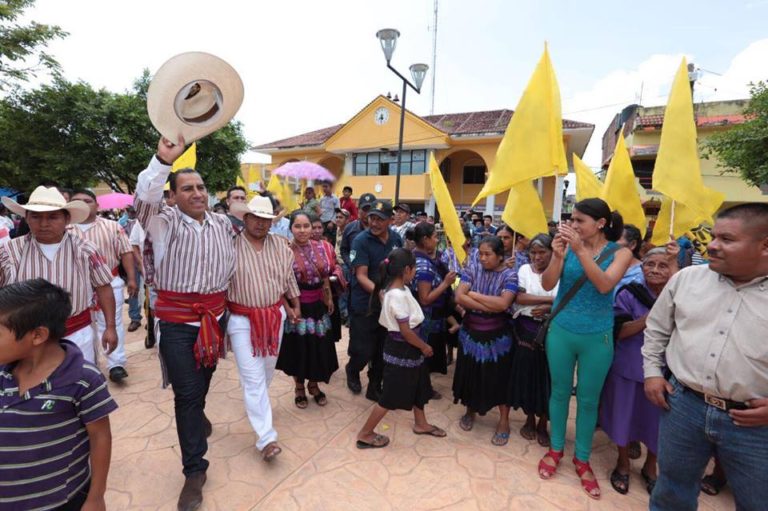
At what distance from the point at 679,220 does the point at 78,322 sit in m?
4.98

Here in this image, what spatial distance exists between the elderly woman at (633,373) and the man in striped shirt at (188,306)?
289 cm

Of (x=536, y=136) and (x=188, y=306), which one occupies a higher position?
(x=536, y=136)

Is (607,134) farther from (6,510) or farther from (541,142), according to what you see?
(6,510)

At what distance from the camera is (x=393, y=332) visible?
3.19 metres

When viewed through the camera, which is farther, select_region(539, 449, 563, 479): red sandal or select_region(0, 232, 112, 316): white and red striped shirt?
select_region(539, 449, 563, 479): red sandal

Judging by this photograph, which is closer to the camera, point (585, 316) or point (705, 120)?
point (585, 316)

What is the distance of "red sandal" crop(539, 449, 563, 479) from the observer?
289 cm

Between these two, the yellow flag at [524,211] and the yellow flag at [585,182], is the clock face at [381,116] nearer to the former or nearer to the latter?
the yellow flag at [585,182]

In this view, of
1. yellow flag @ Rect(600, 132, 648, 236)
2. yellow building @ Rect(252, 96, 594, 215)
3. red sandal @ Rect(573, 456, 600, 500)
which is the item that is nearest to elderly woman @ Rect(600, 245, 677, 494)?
red sandal @ Rect(573, 456, 600, 500)

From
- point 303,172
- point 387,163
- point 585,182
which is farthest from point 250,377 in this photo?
point 387,163

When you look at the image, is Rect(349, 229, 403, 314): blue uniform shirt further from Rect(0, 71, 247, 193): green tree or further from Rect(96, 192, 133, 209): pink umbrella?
Rect(0, 71, 247, 193): green tree

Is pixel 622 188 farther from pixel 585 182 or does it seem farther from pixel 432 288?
pixel 432 288

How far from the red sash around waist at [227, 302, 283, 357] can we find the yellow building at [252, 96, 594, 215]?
1672cm

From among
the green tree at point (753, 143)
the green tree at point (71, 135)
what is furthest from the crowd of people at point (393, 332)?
the green tree at point (71, 135)
